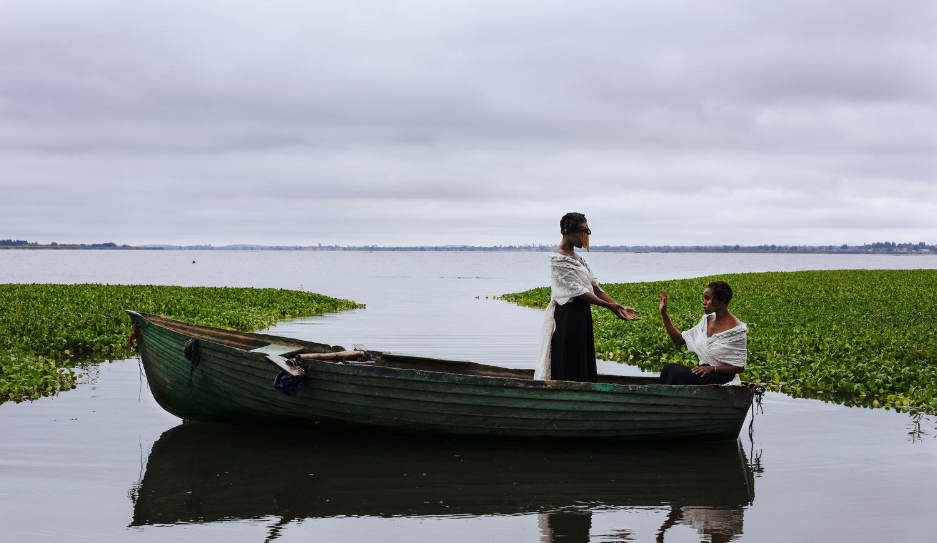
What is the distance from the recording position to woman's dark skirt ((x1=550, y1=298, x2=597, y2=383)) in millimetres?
8727

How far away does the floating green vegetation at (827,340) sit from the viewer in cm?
1214

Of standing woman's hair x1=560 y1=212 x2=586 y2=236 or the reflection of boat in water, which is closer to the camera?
the reflection of boat in water

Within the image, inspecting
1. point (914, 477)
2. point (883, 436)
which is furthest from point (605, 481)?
point (883, 436)

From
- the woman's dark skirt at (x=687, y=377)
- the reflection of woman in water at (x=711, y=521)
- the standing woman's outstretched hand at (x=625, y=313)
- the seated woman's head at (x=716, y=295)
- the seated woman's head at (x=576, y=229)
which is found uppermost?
the seated woman's head at (x=576, y=229)

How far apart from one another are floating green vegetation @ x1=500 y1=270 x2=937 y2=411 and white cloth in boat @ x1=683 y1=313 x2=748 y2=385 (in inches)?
162

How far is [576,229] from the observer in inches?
333

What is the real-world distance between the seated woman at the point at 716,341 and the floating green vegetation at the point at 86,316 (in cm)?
967

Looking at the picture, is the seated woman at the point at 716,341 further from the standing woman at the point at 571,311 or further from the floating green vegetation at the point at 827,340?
the floating green vegetation at the point at 827,340

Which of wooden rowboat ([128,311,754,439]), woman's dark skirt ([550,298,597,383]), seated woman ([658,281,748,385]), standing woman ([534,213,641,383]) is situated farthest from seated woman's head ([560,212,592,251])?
wooden rowboat ([128,311,754,439])

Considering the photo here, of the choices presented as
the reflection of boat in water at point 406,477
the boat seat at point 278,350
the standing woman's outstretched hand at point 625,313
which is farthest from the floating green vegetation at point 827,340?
the boat seat at point 278,350

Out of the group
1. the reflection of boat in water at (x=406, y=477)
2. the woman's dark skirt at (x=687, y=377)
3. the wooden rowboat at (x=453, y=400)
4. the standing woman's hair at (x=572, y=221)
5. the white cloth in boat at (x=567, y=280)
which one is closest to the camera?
the reflection of boat in water at (x=406, y=477)

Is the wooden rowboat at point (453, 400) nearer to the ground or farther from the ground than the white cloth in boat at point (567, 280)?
nearer to the ground

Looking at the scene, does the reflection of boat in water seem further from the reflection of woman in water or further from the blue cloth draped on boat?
the blue cloth draped on boat

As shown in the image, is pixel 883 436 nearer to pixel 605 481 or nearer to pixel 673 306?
pixel 605 481
